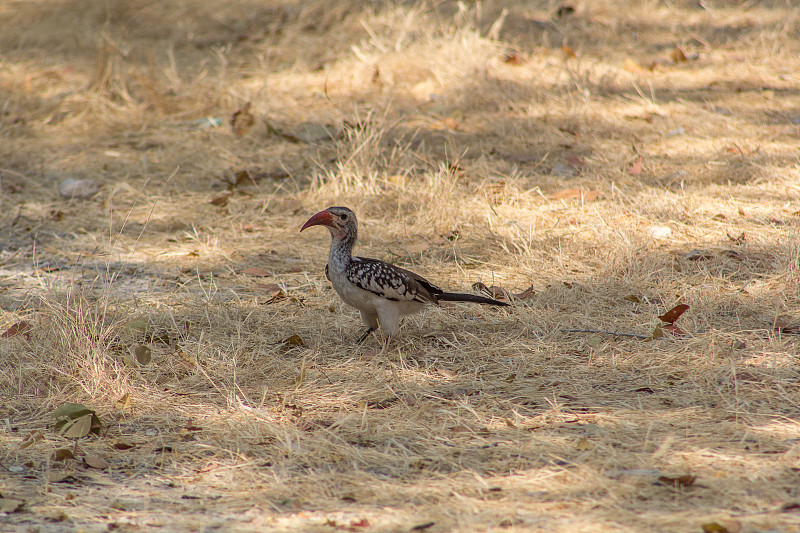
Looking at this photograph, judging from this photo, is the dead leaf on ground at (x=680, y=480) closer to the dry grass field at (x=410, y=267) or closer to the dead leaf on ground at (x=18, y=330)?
the dry grass field at (x=410, y=267)

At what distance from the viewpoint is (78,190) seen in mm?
6363

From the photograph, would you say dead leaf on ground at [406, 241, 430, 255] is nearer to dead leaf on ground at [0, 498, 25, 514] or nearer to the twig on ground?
the twig on ground

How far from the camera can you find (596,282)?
4.57 meters

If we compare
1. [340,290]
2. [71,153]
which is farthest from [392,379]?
[71,153]

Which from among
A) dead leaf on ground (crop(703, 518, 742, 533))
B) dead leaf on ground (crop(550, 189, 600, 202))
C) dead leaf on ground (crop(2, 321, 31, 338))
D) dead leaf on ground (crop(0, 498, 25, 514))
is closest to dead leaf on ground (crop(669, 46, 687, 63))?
dead leaf on ground (crop(550, 189, 600, 202))

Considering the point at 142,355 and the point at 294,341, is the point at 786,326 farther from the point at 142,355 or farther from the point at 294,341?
the point at 142,355

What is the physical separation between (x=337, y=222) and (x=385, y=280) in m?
0.43

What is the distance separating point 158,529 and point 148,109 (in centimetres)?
602

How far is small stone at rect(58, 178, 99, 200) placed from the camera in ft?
20.8

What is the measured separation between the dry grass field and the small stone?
104 millimetres

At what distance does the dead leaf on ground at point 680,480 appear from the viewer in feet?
8.46

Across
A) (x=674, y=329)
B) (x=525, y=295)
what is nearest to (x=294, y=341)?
(x=525, y=295)

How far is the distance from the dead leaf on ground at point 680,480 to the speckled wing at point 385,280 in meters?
1.60

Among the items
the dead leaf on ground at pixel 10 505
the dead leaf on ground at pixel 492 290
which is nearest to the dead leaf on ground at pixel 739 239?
the dead leaf on ground at pixel 492 290
